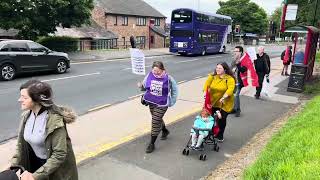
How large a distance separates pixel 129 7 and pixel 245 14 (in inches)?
1477

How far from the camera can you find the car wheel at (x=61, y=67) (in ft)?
58.4

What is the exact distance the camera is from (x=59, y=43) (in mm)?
27391

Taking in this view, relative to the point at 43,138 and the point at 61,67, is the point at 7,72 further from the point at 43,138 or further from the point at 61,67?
the point at 43,138

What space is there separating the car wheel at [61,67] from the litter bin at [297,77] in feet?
33.3

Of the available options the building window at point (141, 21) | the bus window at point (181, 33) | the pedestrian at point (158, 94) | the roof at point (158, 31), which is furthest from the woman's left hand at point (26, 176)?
the roof at point (158, 31)

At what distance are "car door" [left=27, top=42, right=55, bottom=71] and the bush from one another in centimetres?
982

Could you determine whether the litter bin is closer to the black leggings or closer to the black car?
the black leggings

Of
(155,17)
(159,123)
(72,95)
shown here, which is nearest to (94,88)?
(72,95)

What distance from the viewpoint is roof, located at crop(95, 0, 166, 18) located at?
1893 inches

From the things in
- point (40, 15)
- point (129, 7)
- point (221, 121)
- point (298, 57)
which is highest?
point (129, 7)

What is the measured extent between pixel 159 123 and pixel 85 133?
1.94 meters

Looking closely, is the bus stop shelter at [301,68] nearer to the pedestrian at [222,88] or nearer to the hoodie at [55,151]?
the pedestrian at [222,88]

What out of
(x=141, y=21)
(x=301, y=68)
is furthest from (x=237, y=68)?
(x=141, y=21)

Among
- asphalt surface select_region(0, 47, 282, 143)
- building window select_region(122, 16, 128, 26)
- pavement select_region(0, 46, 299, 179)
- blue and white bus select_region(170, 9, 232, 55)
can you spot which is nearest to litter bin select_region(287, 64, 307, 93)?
pavement select_region(0, 46, 299, 179)
